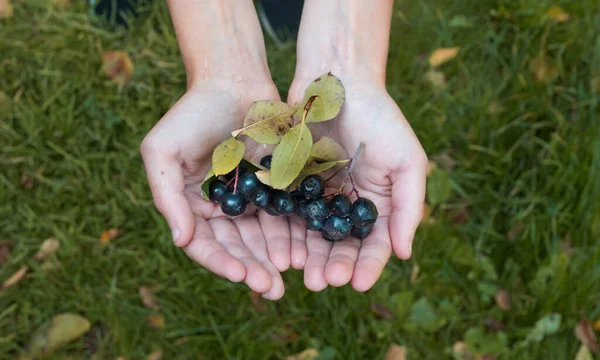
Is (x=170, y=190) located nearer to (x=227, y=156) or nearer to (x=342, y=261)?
(x=227, y=156)

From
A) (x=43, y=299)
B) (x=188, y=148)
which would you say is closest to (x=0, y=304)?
(x=43, y=299)

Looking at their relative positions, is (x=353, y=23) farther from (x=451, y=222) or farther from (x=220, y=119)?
(x=451, y=222)

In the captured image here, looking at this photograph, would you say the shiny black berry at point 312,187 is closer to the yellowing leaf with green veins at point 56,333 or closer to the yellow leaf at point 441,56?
the yellowing leaf with green veins at point 56,333

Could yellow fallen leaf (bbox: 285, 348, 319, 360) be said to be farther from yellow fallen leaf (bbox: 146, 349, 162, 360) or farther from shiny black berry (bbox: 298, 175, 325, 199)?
shiny black berry (bbox: 298, 175, 325, 199)

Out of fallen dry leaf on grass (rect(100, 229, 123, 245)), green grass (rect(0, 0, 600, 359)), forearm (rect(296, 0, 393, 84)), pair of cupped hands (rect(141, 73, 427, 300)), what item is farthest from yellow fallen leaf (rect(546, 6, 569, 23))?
fallen dry leaf on grass (rect(100, 229, 123, 245))

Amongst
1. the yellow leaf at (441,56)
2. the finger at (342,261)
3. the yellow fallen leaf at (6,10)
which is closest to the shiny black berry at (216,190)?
the finger at (342,261)
